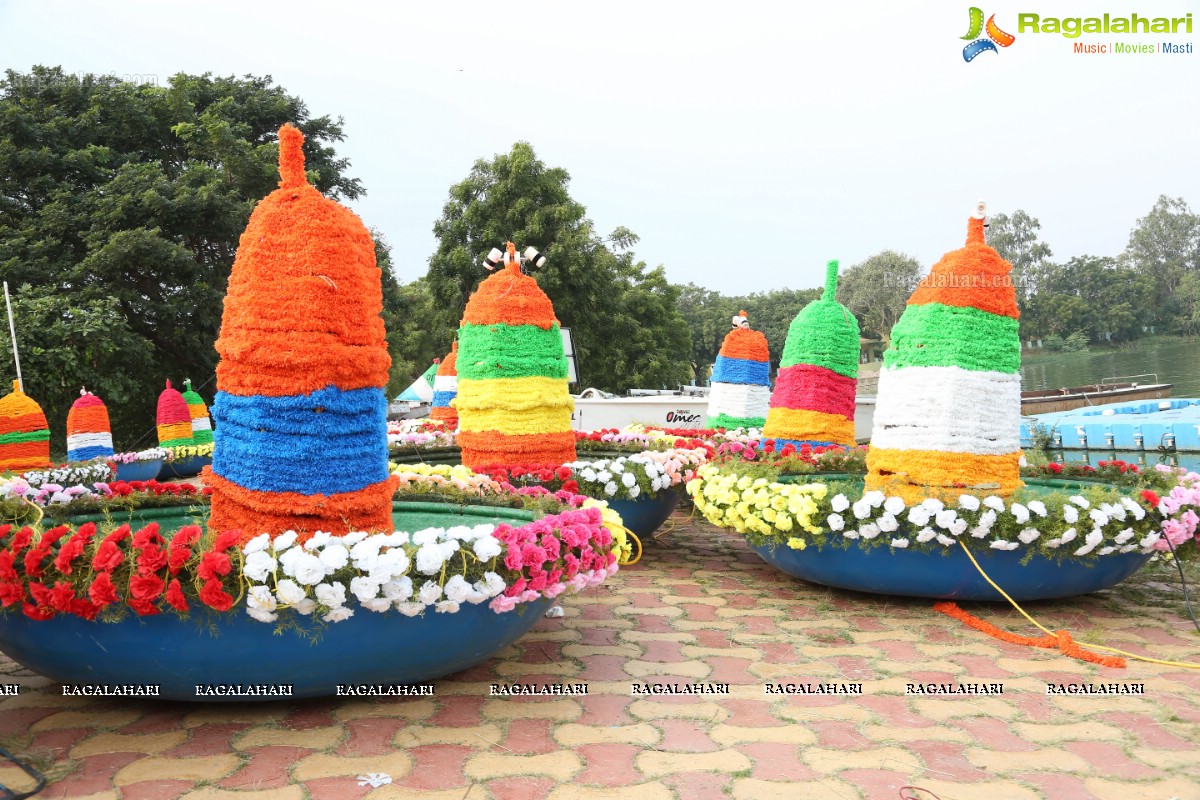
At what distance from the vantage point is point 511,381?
22.1ft

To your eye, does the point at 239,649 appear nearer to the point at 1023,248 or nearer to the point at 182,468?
the point at 182,468

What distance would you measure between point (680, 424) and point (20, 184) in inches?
636

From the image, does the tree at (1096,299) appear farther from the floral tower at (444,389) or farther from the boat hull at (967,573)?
the boat hull at (967,573)

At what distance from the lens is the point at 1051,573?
16.6 ft

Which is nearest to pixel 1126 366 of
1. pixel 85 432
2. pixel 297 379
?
pixel 85 432

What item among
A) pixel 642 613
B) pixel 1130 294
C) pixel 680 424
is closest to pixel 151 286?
pixel 680 424

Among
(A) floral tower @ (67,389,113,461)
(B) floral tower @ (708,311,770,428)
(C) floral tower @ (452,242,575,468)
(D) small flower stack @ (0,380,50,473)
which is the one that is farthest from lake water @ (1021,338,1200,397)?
(D) small flower stack @ (0,380,50,473)

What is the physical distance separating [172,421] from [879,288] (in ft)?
134

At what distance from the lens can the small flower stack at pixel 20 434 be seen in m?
10.4

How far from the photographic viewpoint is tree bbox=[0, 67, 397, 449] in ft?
59.4

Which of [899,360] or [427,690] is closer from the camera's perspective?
[427,690]

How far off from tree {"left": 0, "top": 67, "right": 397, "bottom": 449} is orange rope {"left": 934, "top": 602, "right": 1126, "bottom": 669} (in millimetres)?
16382

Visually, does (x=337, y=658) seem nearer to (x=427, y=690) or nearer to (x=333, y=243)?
(x=427, y=690)

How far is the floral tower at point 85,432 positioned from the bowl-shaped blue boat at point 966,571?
12346mm
